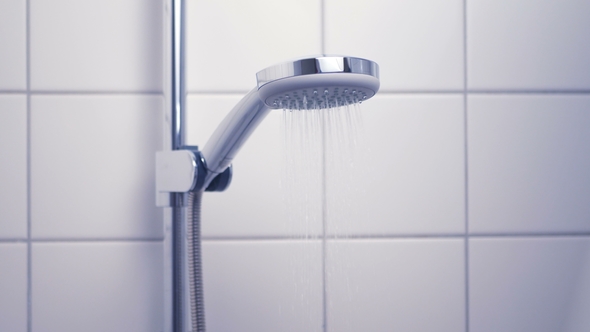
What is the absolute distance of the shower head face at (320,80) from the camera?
1.04 feet

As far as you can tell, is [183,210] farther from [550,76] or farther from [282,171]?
[550,76]

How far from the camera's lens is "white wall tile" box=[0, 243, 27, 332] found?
60cm

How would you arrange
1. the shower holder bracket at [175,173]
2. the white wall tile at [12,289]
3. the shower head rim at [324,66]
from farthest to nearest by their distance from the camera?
the white wall tile at [12,289], the shower holder bracket at [175,173], the shower head rim at [324,66]

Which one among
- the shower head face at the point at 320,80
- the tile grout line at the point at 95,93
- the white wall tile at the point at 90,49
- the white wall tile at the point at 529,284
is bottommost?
the white wall tile at the point at 529,284

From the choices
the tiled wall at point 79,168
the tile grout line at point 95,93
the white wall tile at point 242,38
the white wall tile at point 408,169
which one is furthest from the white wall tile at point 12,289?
the white wall tile at point 408,169

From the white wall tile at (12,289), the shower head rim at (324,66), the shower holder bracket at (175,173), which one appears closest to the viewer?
the shower head rim at (324,66)

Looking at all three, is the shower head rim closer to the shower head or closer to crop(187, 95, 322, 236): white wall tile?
the shower head

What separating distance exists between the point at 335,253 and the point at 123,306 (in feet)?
1.00

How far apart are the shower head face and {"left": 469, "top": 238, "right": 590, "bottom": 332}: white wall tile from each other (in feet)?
1.27

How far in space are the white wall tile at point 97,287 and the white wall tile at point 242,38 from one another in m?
0.25

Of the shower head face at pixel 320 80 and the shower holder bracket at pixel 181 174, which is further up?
the shower head face at pixel 320 80

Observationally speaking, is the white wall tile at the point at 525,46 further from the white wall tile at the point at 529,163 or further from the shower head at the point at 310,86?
the shower head at the point at 310,86

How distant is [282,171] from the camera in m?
0.61

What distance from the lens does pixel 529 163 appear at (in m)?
0.63
